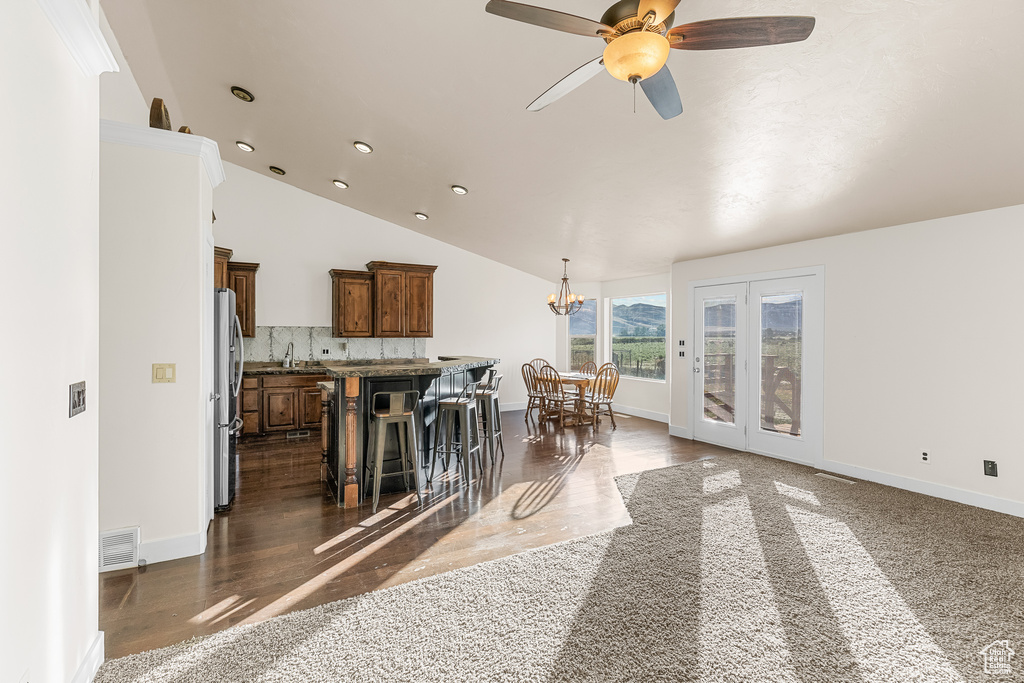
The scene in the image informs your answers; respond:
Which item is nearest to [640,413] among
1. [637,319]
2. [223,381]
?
[637,319]

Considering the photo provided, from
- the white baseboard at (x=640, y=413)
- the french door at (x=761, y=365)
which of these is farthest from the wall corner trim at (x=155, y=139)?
the white baseboard at (x=640, y=413)

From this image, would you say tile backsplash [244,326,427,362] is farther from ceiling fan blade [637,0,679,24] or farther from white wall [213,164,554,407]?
ceiling fan blade [637,0,679,24]

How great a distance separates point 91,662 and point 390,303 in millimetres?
5238

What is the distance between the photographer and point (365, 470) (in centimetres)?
382

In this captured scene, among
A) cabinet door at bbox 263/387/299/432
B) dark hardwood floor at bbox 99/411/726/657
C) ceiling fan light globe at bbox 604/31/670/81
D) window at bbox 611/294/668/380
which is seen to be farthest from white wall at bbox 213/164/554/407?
ceiling fan light globe at bbox 604/31/670/81

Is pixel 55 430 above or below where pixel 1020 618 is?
above

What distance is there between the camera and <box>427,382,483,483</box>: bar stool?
4.12 metres

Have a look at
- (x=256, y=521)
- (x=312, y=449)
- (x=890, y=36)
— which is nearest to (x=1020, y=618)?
(x=890, y=36)

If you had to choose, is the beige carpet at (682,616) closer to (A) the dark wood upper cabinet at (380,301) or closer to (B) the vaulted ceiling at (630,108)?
(B) the vaulted ceiling at (630,108)

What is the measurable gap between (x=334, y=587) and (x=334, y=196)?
18.3ft

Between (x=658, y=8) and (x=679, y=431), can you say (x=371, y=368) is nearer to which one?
(x=658, y=8)

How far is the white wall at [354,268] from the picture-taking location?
6.35m

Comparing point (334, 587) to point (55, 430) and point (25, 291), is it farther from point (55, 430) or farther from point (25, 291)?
point (25, 291)

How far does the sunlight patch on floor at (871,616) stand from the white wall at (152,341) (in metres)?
3.55
